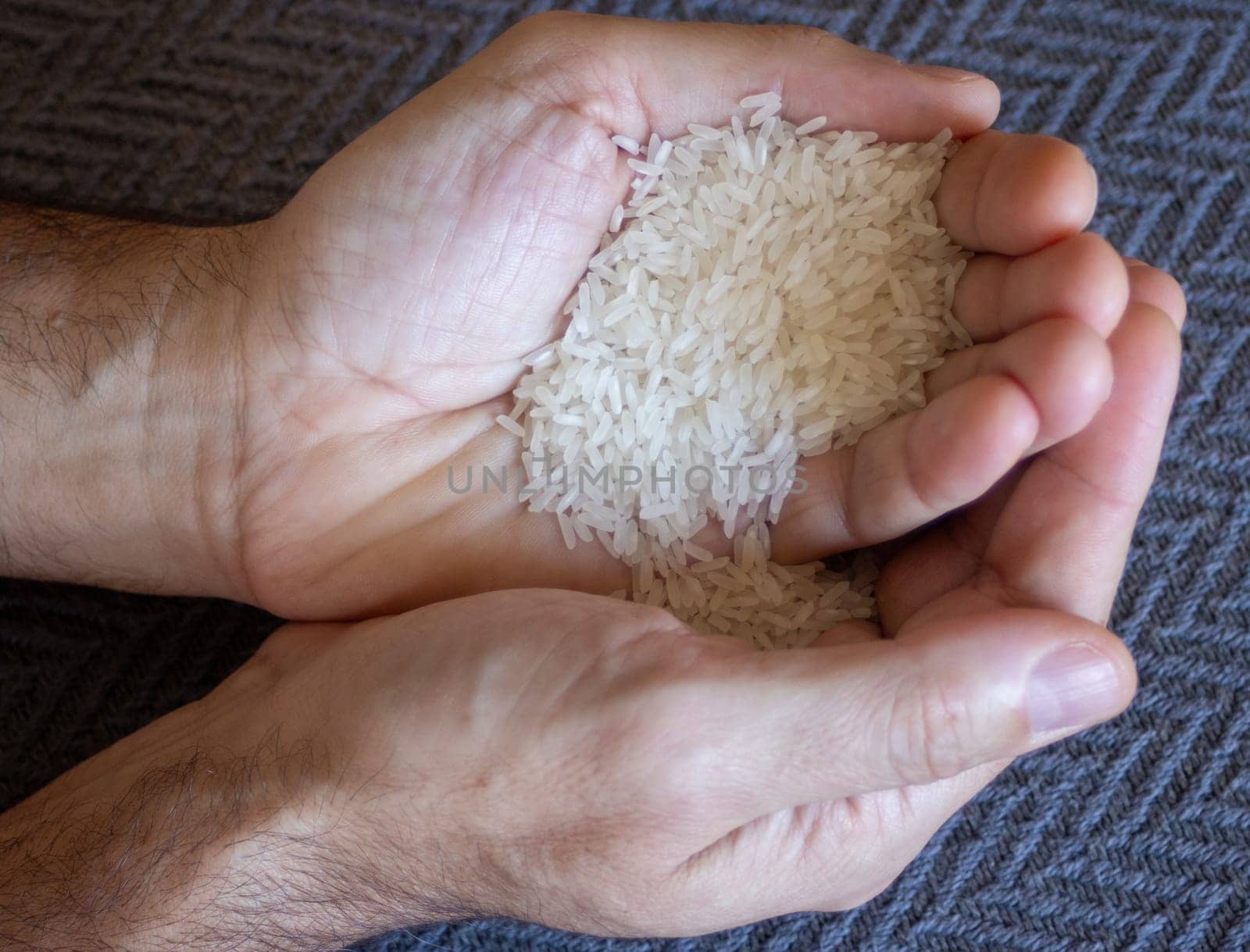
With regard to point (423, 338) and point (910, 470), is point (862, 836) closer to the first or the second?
point (910, 470)

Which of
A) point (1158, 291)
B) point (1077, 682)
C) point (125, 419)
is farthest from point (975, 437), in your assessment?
point (125, 419)

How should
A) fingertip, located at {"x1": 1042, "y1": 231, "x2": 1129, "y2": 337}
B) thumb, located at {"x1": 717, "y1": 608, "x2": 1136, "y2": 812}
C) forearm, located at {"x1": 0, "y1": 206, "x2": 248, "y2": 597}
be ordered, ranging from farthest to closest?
forearm, located at {"x1": 0, "y1": 206, "x2": 248, "y2": 597}
fingertip, located at {"x1": 1042, "y1": 231, "x2": 1129, "y2": 337}
thumb, located at {"x1": 717, "y1": 608, "x2": 1136, "y2": 812}

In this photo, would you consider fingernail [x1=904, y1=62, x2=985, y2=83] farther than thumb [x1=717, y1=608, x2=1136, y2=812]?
Yes

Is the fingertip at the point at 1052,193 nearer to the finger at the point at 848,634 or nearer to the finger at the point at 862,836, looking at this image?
the finger at the point at 848,634

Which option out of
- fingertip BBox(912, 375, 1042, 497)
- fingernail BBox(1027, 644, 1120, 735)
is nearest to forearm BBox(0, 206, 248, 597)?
fingertip BBox(912, 375, 1042, 497)

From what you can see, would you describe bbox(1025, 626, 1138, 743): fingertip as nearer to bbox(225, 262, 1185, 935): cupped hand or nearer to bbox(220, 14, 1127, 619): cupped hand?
bbox(225, 262, 1185, 935): cupped hand

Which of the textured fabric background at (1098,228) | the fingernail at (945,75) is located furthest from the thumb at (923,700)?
the fingernail at (945,75)
